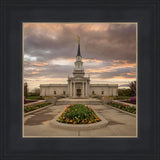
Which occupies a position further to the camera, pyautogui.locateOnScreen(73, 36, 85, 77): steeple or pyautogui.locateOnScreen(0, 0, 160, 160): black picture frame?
pyautogui.locateOnScreen(73, 36, 85, 77): steeple

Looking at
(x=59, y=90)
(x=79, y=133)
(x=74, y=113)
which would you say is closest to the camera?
(x=79, y=133)

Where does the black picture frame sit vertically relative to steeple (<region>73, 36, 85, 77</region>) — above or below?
below

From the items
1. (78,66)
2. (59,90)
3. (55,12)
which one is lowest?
(59,90)

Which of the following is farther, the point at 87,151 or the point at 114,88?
the point at 114,88

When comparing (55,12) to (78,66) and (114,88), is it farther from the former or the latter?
(114,88)

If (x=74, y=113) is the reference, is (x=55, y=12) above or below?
above

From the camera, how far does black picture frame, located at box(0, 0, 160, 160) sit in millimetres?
3723
